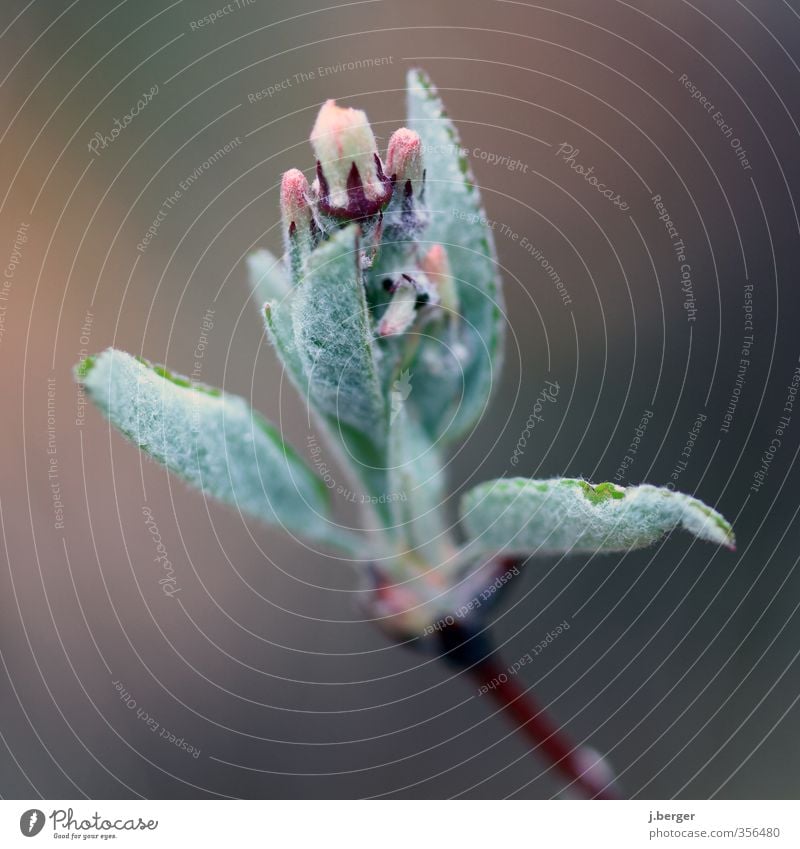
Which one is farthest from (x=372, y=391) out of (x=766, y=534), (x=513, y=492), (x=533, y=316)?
(x=766, y=534)

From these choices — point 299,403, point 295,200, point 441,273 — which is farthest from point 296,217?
point 299,403

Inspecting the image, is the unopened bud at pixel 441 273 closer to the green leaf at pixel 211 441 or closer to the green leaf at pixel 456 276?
the green leaf at pixel 456 276

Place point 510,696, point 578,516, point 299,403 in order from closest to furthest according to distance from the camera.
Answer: point 578,516, point 510,696, point 299,403

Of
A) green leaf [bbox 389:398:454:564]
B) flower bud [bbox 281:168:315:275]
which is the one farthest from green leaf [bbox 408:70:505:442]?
flower bud [bbox 281:168:315:275]

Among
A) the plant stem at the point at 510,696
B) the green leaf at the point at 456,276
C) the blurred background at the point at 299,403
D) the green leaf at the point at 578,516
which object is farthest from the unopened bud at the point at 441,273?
the blurred background at the point at 299,403

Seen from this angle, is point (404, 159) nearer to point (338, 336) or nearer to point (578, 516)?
point (338, 336)

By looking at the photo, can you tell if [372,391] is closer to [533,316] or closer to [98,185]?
[533,316]
